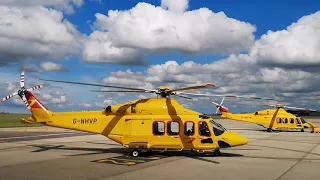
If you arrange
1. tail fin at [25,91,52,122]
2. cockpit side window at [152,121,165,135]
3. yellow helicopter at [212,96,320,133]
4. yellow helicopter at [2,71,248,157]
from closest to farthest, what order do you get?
yellow helicopter at [2,71,248,157] < cockpit side window at [152,121,165,135] < tail fin at [25,91,52,122] < yellow helicopter at [212,96,320,133]

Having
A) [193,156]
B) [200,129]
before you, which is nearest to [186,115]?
[200,129]

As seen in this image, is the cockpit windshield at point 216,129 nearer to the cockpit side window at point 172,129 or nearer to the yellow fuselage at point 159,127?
the yellow fuselage at point 159,127

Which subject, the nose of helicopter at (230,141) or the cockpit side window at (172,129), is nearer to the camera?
the nose of helicopter at (230,141)

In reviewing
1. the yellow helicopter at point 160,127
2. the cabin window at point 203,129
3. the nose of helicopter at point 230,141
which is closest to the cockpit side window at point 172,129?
the yellow helicopter at point 160,127

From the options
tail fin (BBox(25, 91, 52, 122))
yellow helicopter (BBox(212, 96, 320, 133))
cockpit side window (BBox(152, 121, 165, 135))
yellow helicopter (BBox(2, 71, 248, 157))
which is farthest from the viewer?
yellow helicopter (BBox(212, 96, 320, 133))

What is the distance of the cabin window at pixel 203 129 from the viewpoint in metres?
17.5

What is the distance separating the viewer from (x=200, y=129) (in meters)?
17.5

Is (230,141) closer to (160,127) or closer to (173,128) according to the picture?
(173,128)

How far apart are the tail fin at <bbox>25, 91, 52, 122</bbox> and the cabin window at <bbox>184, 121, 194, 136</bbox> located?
8.97m

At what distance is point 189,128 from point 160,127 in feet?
5.17

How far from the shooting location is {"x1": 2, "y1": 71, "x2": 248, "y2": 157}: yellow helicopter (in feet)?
57.1

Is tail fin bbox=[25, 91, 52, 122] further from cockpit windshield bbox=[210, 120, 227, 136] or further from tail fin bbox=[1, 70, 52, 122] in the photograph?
cockpit windshield bbox=[210, 120, 227, 136]

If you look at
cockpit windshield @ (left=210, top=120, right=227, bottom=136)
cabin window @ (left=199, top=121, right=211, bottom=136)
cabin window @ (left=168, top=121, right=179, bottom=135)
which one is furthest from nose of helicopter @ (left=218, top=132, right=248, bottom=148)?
cabin window @ (left=168, top=121, right=179, bottom=135)

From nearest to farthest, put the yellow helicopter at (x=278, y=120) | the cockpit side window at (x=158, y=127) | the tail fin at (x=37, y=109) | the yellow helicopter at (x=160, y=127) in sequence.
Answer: the yellow helicopter at (x=160, y=127)
the cockpit side window at (x=158, y=127)
the tail fin at (x=37, y=109)
the yellow helicopter at (x=278, y=120)
